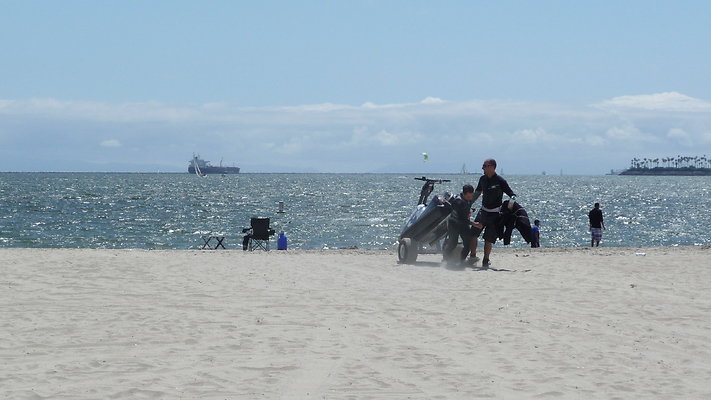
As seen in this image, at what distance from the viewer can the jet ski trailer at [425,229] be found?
48.3 ft

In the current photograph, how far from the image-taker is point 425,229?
598 inches

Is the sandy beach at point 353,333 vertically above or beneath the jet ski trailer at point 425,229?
beneath

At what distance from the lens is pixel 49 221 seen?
55156 millimetres

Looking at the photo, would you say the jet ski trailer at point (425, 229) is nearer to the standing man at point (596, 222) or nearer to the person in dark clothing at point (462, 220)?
the person in dark clothing at point (462, 220)

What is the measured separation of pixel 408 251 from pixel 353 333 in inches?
281

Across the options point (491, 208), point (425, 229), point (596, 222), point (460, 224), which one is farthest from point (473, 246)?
point (596, 222)

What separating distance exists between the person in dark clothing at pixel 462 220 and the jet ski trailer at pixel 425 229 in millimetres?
406

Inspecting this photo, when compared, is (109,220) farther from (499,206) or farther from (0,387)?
(0,387)

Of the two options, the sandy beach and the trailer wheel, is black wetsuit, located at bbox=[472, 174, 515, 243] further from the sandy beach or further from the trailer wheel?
the trailer wheel

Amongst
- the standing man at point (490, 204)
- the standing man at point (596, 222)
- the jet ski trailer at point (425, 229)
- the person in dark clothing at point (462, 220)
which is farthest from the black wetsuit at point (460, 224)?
the standing man at point (596, 222)

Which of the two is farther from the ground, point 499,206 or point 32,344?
point 499,206

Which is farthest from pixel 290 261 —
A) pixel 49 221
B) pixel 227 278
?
pixel 49 221

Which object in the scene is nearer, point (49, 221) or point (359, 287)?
point (359, 287)

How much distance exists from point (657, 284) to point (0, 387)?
8.91 metres
